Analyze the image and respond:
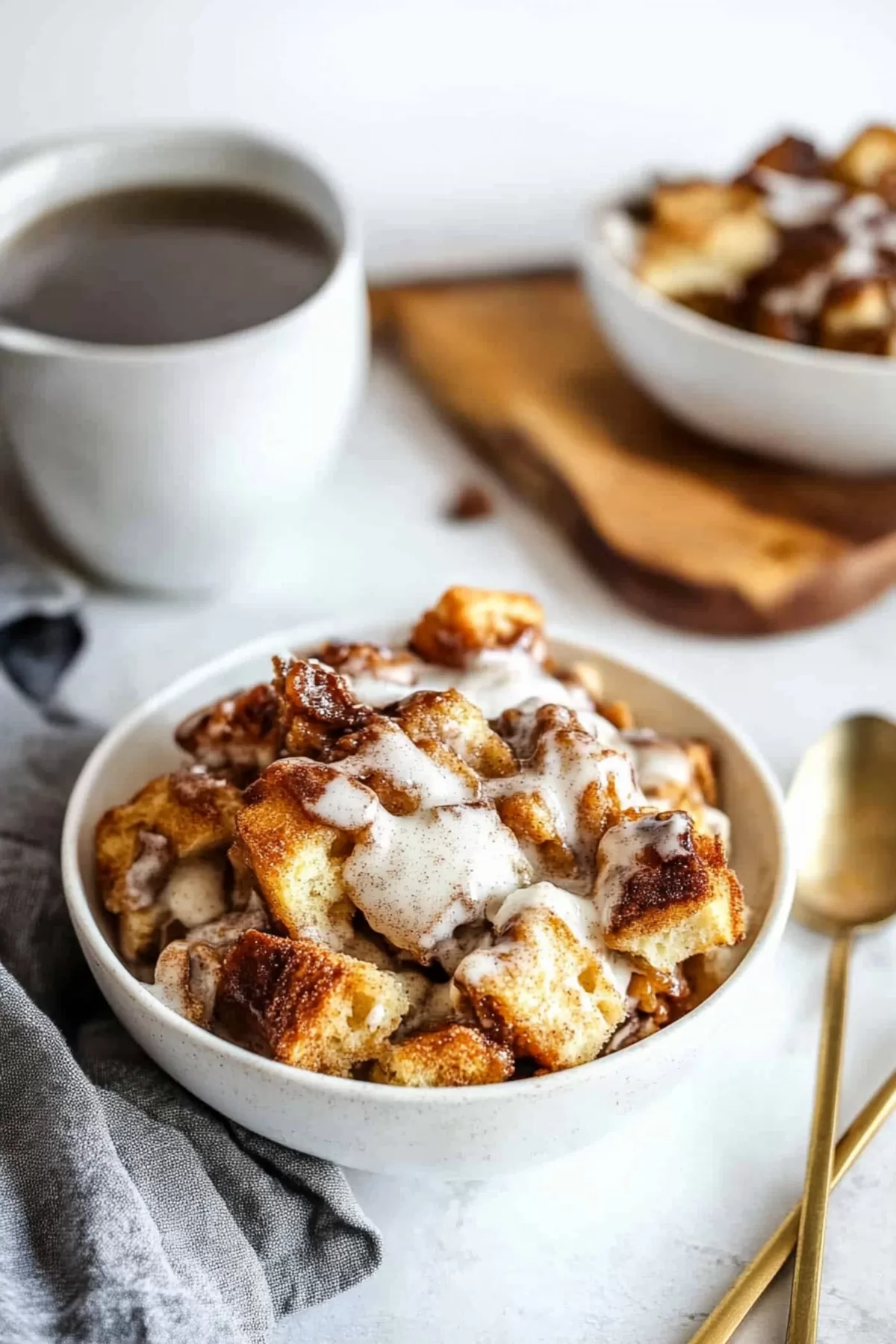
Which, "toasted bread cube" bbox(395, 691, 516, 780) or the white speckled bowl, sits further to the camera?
the white speckled bowl

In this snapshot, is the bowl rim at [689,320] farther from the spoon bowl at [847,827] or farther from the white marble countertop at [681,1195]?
the spoon bowl at [847,827]

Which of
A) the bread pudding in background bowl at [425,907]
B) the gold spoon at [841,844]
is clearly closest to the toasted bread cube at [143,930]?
the bread pudding in background bowl at [425,907]

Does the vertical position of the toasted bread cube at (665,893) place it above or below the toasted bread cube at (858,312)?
below

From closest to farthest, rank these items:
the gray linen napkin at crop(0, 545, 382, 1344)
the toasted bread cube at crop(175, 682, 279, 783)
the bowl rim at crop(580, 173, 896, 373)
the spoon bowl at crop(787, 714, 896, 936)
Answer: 1. the gray linen napkin at crop(0, 545, 382, 1344)
2. the toasted bread cube at crop(175, 682, 279, 783)
3. the spoon bowl at crop(787, 714, 896, 936)
4. the bowl rim at crop(580, 173, 896, 373)

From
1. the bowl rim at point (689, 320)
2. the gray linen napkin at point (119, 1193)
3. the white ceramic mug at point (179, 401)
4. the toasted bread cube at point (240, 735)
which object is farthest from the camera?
the bowl rim at point (689, 320)

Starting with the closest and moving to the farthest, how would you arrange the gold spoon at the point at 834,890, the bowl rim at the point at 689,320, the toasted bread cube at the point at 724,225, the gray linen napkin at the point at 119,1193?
the gray linen napkin at the point at 119,1193, the gold spoon at the point at 834,890, the bowl rim at the point at 689,320, the toasted bread cube at the point at 724,225

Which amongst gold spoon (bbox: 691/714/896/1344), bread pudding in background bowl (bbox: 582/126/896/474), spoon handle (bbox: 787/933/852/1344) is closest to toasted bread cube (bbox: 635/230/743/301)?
bread pudding in background bowl (bbox: 582/126/896/474)

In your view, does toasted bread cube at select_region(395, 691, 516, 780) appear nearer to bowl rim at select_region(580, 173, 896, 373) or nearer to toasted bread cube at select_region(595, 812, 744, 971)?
toasted bread cube at select_region(595, 812, 744, 971)

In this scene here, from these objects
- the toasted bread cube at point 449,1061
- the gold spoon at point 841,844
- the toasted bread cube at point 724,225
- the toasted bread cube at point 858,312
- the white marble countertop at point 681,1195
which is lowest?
the white marble countertop at point 681,1195

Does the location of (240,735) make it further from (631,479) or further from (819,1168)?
(631,479)
